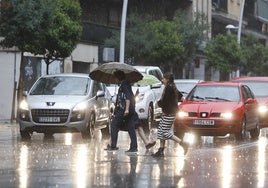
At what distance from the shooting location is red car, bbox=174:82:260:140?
66.3 feet

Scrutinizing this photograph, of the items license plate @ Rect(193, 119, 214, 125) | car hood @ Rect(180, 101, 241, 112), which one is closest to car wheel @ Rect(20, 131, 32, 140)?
car hood @ Rect(180, 101, 241, 112)

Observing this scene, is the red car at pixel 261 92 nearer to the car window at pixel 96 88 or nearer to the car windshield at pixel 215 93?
the car windshield at pixel 215 93

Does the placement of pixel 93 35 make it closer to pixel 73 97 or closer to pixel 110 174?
pixel 73 97

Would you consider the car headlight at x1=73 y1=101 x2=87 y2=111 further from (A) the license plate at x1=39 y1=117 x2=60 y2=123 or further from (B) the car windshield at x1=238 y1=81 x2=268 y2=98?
(B) the car windshield at x1=238 y1=81 x2=268 y2=98

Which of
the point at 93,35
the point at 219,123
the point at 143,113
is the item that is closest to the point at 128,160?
the point at 219,123

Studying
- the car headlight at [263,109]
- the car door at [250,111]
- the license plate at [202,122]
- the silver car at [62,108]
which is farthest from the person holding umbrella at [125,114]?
the car headlight at [263,109]

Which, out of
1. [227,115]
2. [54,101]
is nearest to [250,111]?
[227,115]

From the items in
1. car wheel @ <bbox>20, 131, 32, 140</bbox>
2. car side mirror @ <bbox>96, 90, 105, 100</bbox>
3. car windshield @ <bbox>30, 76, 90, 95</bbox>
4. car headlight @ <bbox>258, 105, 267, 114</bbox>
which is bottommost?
car wheel @ <bbox>20, 131, 32, 140</bbox>

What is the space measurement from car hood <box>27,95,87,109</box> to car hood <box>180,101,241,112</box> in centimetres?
266

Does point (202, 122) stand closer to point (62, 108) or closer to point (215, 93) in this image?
point (215, 93)

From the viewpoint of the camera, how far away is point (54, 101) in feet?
65.9

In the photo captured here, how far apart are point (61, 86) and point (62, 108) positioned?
143 cm

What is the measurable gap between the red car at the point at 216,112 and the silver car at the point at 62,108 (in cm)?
220

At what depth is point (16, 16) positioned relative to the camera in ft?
86.3
